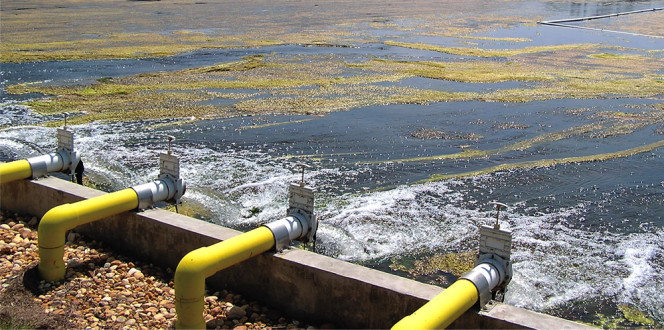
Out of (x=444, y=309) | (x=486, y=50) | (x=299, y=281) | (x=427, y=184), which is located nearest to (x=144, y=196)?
(x=299, y=281)

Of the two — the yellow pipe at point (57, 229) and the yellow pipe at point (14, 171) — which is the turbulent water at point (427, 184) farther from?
the yellow pipe at point (57, 229)

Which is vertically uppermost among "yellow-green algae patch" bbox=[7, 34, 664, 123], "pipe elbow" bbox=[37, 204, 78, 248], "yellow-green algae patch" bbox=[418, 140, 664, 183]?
"pipe elbow" bbox=[37, 204, 78, 248]

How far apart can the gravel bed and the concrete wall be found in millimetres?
221

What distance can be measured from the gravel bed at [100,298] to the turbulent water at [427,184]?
3.16 meters

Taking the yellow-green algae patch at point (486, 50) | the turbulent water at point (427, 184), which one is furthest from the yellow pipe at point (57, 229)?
the yellow-green algae patch at point (486, 50)

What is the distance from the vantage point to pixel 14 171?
11.4 meters

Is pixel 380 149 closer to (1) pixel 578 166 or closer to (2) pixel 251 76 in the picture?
(1) pixel 578 166

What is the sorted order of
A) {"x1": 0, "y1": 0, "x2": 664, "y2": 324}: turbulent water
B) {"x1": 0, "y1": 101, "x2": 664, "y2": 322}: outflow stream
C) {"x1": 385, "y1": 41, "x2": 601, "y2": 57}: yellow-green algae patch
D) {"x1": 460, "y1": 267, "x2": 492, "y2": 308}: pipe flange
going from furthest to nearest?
{"x1": 385, "y1": 41, "x2": 601, "y2": 57}: yellow-green algae patch → {"x1": 0, "y1": 0, "x2": 664, "y2": 324}: turbulent water → {"x1": 0, "y1": 101, "x2": 664, "y2": 322}: outflow stream → {"x1": 460, "y1": 267, "x2": 492, "y2": 308}: pipe flange

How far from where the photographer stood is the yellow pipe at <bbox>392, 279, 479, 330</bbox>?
269 inches

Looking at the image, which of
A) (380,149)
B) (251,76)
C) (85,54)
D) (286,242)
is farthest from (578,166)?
(85,54)

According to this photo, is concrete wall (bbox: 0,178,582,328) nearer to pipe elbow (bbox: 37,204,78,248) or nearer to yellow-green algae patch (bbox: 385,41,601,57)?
pipe elbow (bbox: 37,204,78,248)

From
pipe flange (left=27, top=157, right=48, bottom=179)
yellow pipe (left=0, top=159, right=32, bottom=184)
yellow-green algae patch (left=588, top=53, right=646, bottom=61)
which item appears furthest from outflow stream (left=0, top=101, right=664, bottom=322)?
yellow-green algae patch (left=588, top=53, right=646, bottom=61)

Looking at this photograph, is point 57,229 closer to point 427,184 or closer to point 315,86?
point 427,184

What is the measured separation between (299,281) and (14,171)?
579 cm
